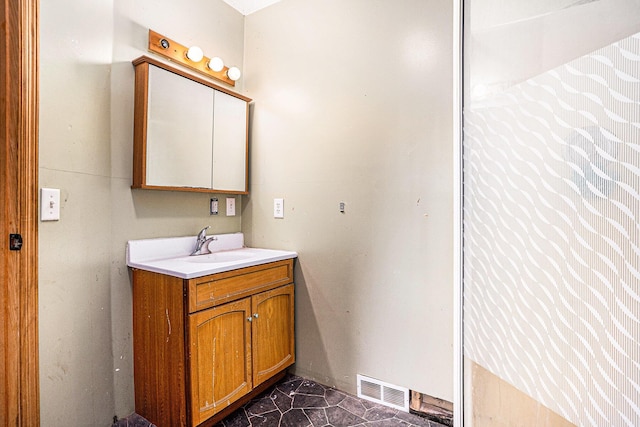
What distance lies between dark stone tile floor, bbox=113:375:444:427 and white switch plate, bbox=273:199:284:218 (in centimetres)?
100

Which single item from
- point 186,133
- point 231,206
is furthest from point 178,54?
point 231,206

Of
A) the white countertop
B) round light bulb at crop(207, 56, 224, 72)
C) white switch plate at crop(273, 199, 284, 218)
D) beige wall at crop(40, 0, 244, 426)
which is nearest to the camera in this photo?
beige wall at crop(40, 0, 244, 426)

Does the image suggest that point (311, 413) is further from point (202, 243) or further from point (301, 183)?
point (301, 183)

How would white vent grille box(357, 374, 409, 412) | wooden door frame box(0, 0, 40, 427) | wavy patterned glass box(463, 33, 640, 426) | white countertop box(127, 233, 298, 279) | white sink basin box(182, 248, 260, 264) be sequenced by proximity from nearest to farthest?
wavy patterned glass box(463, 33, 640, 426)
wooden door frame box(0, 0, 40, 427)
white countertop box(127, 233, 298, 279)
white vent grille box(357, 374, 409, 412)
white sink basin box(182, 248, 260, 264)

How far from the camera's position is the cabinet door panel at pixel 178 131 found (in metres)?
1.66

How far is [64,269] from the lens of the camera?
1.42m

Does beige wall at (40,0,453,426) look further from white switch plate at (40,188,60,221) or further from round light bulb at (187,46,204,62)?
round light bulb at (187,46,204,62)

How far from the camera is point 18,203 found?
1262 millimetres

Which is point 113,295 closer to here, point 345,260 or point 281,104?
point 345,260

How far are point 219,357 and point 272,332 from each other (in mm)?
370

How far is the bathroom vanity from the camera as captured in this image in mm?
1428

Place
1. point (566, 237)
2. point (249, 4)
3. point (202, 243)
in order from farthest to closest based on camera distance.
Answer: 1. point (249, 4)
2. point (202, 243)
3. point (566, 237)

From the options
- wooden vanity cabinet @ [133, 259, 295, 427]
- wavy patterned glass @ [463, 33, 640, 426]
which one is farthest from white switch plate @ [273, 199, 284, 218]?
wavy patterned glass @ [463, 33, 640, 426]

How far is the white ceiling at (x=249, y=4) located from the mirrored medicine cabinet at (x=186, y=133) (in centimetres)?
61
